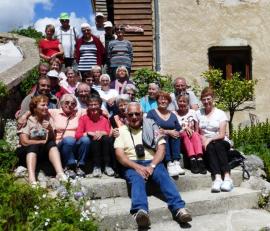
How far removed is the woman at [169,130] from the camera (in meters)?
6.04

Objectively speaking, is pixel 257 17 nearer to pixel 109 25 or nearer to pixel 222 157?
pixel 109 25

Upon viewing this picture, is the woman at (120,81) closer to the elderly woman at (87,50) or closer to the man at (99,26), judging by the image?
the elderly woman at (87,50)

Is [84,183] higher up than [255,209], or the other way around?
[84,183]

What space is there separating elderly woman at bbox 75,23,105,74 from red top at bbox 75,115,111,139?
2.47m

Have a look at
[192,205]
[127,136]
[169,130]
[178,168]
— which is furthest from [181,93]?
[192,205]

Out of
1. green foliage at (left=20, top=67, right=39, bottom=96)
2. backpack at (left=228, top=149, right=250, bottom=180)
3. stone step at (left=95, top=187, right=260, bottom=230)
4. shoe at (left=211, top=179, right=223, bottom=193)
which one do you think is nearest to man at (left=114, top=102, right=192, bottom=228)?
stone step at (left=95, top=187, right=260, bottom=230)

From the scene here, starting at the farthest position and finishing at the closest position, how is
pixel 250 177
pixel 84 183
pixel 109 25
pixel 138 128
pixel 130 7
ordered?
pixel 130 7, pixel 109 25, pixel 250 177, pixel 138 128, pixel 84 183

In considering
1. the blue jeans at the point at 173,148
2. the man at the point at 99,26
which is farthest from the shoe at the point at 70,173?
the man at the point at 99,26

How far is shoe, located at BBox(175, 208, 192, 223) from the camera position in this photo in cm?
514

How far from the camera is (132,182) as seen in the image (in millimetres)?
5426

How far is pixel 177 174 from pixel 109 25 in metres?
3.96

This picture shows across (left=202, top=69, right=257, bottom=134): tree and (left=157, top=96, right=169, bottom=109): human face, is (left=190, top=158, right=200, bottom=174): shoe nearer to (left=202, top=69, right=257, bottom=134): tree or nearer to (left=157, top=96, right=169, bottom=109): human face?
(left=157, top=96, right=169, bottom=109): human face

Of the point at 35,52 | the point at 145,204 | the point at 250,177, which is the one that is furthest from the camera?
the point at 35,52

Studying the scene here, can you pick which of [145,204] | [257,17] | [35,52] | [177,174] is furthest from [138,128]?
[257,17]
